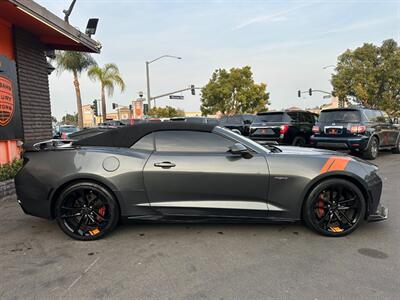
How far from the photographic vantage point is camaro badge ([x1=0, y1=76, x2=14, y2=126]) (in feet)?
21.3

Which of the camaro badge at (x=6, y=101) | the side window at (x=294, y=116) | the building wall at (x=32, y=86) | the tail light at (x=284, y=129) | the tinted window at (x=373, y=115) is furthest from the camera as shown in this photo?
the side window at (x=294, y=116)

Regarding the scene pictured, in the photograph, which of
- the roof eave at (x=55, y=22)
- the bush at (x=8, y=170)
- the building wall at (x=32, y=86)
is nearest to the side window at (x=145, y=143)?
the roof eave at (x=55, y=22)

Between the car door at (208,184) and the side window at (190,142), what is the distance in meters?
0.10

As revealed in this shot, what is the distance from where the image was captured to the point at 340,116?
9625mm

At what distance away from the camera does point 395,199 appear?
5.31m

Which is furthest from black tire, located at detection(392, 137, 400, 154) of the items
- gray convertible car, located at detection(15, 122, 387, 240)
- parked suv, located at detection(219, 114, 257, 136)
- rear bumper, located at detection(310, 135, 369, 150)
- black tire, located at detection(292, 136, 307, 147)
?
gray convertible car, located at detection(15, 122, 387, 240)

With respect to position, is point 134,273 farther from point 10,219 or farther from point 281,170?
point 10,219

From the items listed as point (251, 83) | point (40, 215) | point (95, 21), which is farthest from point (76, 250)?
Result: point (251, 83)

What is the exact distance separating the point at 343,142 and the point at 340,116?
851mm

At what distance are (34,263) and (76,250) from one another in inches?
16.9

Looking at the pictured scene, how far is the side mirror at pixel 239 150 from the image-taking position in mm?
3734

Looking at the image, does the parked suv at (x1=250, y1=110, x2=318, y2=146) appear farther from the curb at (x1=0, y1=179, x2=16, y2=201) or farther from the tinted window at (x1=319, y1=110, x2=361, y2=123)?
the curb at (x1=0, y1=179, x2=16, y2=201)

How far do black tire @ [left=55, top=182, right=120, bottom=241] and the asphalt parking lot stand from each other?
0.14 m

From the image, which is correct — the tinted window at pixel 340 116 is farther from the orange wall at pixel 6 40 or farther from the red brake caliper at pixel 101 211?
the orange wall at pixel 6 40
